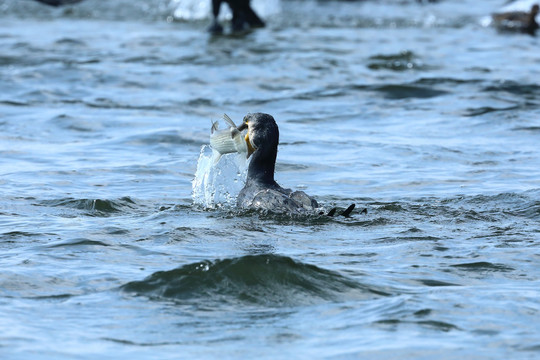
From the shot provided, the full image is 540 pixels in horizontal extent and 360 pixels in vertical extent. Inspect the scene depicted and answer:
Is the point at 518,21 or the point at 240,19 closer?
the point at 240,19

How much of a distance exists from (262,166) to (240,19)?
1454 centimetres

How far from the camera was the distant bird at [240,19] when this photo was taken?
2189cm

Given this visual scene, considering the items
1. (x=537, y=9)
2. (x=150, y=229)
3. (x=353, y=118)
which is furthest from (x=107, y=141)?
(x=537, y=9)

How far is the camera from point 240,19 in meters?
22.4

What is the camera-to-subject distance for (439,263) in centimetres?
695

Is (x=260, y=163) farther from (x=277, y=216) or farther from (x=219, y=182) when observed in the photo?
(x=219, y=182)

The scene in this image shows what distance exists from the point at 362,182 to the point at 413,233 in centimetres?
234

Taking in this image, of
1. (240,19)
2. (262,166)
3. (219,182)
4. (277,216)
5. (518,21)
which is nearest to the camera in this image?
(277,216)

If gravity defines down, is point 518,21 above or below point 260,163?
above

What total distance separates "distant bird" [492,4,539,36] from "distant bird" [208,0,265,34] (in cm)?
537

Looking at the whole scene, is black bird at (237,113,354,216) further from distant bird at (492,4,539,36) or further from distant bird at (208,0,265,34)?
distant bird at (492,4,539,36)

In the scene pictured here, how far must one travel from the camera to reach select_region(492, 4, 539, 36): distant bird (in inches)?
902

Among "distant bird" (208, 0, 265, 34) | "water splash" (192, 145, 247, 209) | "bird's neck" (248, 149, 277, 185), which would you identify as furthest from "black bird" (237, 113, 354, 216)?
"distant bird" (208, 0, 265, 34)

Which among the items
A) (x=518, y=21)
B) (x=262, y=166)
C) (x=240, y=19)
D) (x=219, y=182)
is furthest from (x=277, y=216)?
(x=518, y=21)
